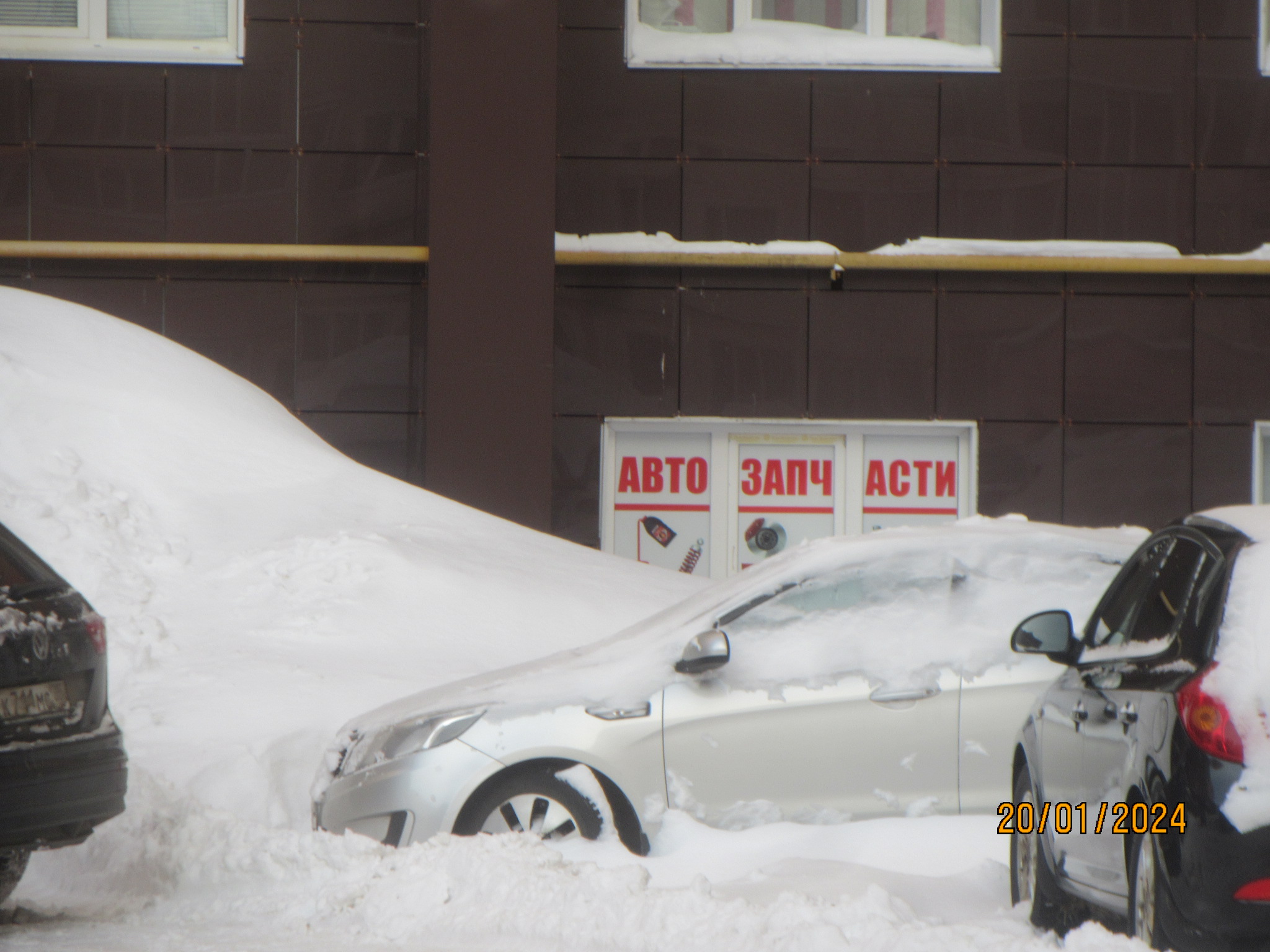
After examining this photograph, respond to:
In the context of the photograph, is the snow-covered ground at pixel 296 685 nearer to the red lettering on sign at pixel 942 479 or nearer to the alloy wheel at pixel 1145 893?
the alloy wheel at pixel 1145 893

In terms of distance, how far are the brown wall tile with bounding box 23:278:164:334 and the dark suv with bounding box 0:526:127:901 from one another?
328 inches

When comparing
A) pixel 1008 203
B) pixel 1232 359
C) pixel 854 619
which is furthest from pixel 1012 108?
pixel 854 619

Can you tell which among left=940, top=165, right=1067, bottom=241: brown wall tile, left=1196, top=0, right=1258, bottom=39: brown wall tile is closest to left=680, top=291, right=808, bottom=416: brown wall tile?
left=940, top=165, right=1067, bottom=241: brown wall tile

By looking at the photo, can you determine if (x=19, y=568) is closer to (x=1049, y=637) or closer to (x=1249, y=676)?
(x=1049, y=637)

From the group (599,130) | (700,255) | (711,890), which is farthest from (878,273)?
(711,890)

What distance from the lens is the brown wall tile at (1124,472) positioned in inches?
500

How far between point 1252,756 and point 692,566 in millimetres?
9647

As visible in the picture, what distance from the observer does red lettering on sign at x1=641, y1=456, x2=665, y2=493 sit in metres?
12.7

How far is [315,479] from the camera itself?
9883 mm

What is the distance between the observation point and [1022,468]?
41.8 ft

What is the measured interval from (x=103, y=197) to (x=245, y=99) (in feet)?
5.22

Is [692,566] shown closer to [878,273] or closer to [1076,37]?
[878,273]

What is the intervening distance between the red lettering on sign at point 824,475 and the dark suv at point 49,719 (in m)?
8.70

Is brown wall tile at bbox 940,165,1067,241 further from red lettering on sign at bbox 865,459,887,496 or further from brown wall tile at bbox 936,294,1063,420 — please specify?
red lettering on sign at bbox 865,459,887,496
